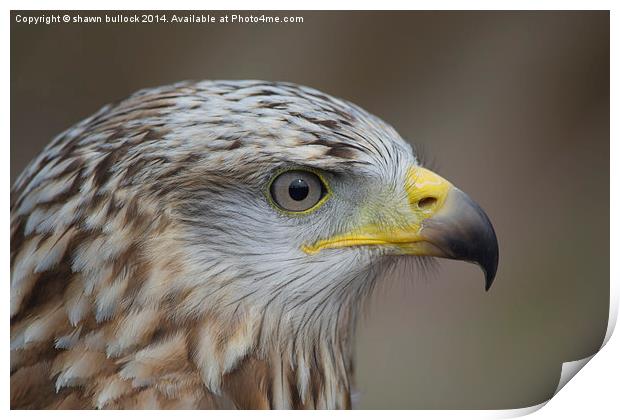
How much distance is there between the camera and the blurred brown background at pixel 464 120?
144 centimetres

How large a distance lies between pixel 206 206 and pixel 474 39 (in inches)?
29.4

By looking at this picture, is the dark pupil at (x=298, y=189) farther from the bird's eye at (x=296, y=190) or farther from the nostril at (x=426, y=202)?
the nostril at (x=426, y=202)

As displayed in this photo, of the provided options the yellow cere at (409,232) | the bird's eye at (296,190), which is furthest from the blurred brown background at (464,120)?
the bird's eye at (296,190)

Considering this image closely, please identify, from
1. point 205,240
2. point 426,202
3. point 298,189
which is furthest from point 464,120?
point 205,240

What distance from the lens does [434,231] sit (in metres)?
1.18

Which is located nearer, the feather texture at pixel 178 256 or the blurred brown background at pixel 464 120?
the feather texture at pixel 178 256

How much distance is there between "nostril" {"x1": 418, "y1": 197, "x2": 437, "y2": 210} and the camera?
120cm

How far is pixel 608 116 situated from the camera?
58.0 inches

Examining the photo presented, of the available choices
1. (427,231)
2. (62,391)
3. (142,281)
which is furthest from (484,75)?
(62,391)

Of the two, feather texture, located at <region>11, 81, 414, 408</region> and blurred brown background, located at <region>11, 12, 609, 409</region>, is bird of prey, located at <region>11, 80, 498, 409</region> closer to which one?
feather texture, located at <region>11, 81, 414, 408</region>

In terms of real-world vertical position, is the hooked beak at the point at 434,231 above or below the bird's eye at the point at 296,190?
below

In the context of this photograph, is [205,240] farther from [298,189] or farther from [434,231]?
[434,231]

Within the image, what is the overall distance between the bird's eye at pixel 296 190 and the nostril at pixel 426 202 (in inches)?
7.3
